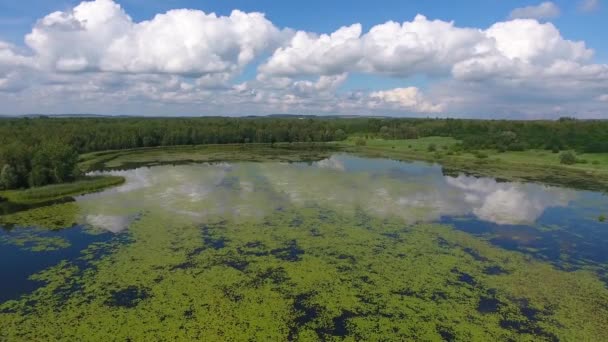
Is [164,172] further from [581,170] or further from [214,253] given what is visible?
[581,170]

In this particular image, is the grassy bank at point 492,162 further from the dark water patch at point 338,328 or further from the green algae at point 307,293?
the dark water patch at point 338,328

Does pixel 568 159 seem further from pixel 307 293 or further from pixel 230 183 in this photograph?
pixel 307 293

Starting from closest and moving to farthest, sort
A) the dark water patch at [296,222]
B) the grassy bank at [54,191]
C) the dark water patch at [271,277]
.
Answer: the dark water patch at [271,277]
the dark water patch at [296,222]
the grassy bank at [54,191]

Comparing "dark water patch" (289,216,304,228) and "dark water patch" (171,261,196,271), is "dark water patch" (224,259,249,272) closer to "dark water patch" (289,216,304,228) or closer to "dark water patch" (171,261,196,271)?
"dark water patch" (171,261,196,271)

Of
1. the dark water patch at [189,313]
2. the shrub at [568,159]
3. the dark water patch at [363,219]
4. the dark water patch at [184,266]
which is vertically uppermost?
the shrub at [568,159]

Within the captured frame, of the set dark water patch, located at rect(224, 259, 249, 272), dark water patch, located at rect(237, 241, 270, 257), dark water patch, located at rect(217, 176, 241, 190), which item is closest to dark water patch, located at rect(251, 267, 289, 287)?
dark water patch, located at rect(224, 259, 249, 272)

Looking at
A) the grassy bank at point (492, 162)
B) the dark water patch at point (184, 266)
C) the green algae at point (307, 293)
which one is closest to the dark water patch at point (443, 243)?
the green algae at point (307, 293)
